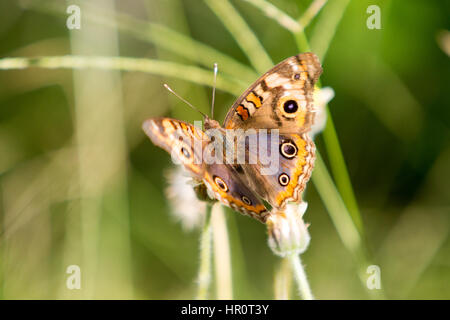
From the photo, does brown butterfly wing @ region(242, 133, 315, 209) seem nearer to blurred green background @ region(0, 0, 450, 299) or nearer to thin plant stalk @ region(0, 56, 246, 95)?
thin plant stalk @ region(0, 56, 246, 95)

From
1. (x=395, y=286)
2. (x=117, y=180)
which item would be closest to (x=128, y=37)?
(x=117, y=180)

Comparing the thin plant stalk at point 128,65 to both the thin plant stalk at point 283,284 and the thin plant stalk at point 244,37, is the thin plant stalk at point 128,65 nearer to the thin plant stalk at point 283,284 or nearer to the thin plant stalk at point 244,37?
the thin plant stalk at point 244,37

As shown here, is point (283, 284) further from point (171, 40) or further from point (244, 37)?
point (171, 40)

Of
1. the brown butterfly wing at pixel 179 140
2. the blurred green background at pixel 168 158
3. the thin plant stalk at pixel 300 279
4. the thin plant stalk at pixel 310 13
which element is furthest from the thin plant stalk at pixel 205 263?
the thin plant stalk at pixel 310 13

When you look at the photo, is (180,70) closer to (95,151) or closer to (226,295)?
(95,151)

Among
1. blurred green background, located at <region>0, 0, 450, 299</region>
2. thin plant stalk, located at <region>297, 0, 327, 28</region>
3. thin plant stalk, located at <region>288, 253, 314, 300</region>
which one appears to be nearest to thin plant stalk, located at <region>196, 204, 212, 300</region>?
thin plant stalk, located at <region>288, 253, 314, 300</region>
